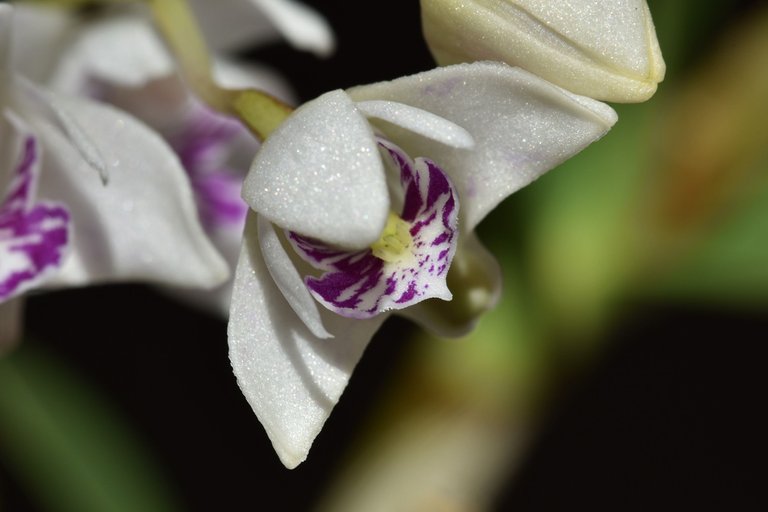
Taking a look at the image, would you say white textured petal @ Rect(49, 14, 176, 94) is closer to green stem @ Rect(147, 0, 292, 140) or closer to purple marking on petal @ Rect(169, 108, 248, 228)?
purple marking on petal @ Rect(169, 108, 248, 228)

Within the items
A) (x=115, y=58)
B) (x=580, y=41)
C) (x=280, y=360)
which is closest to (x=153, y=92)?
(x=115, y=58)

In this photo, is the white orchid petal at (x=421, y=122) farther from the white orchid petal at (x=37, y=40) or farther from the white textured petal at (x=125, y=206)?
the white orchid petal at (x=37, y=40)

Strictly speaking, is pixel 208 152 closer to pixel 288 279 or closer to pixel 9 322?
pixel 9 322

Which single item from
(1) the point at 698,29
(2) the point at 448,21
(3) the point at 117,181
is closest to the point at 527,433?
(1) the point at 698,29

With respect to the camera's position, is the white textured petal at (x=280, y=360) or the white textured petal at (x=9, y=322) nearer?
the white textured petal at (x=280, y=360)

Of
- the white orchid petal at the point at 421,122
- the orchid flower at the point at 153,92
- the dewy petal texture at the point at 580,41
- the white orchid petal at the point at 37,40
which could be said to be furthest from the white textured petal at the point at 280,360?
the white orchid petal at the point at 37,40

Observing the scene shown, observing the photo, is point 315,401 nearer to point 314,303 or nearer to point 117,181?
point 314,303
